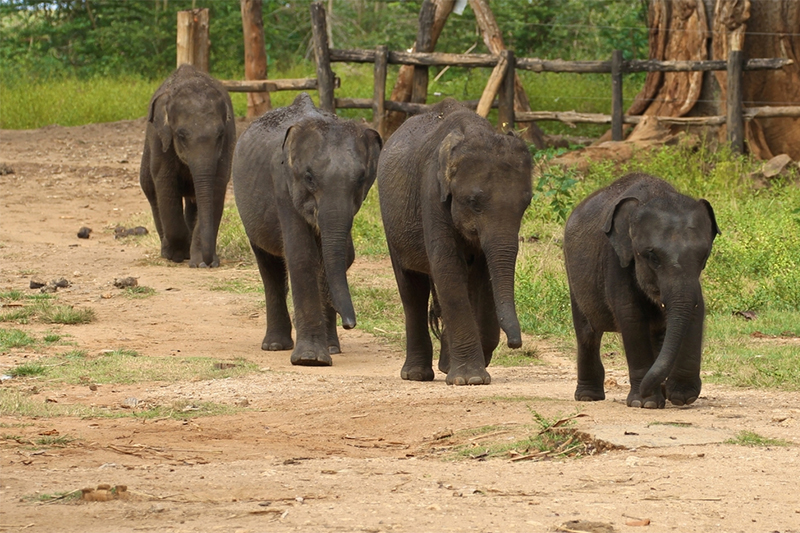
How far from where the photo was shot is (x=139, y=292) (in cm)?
1238

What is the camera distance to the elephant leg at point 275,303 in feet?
33.5

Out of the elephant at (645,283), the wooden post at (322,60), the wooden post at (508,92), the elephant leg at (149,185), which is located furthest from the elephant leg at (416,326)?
the wooden post at (322,60)

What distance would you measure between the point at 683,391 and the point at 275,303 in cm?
397

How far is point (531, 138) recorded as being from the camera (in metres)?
20.8

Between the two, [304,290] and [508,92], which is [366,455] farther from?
[508,92]

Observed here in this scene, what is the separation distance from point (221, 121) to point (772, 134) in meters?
9.13

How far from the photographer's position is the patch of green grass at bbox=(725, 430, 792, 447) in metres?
6.05

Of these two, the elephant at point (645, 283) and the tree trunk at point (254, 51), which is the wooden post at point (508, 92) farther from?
the elephant at point (645, 283)

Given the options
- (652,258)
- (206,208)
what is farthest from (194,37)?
(652,258)

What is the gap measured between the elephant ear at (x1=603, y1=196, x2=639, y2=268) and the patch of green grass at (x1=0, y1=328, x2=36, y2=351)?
4690mm

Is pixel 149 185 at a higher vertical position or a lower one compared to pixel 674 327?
lower

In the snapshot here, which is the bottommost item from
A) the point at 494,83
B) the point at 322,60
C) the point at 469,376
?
the point at 469,376

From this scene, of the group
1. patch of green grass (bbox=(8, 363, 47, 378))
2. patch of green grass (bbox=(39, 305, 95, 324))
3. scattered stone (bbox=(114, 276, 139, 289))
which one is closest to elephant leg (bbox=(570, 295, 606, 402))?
patch of green grass (bbox=(8, 363, 47, 378))

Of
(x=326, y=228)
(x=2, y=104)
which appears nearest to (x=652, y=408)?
(x=326, y=228)
